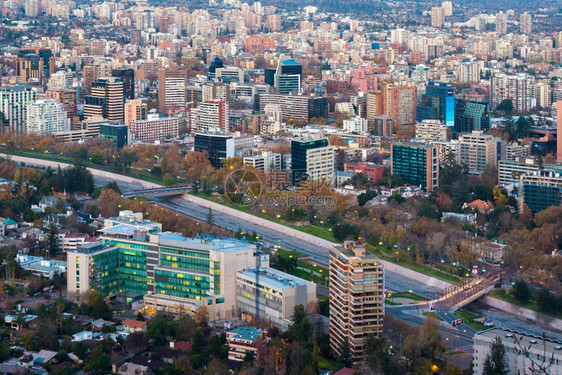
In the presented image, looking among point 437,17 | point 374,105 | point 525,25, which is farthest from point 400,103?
point 437,17

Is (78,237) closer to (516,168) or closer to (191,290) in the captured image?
(191,290)

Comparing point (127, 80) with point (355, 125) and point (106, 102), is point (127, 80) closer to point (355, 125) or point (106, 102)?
point (106, 102)

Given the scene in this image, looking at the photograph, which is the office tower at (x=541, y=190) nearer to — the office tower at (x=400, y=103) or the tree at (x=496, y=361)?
the tree at (x=496, y=361)

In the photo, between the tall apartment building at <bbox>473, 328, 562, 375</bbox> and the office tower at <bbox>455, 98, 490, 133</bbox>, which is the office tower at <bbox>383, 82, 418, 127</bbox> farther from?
the tall apartment building at <bbox>473, 328, 562, 375</bbox>

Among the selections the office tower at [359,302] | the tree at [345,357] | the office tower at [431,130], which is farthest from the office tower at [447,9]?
the tree at [345,357]

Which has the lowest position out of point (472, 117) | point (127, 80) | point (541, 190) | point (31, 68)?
point (541, 190)

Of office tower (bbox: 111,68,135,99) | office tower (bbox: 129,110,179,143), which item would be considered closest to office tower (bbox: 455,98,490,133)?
office tower (bbox: 129,110,179,143)
